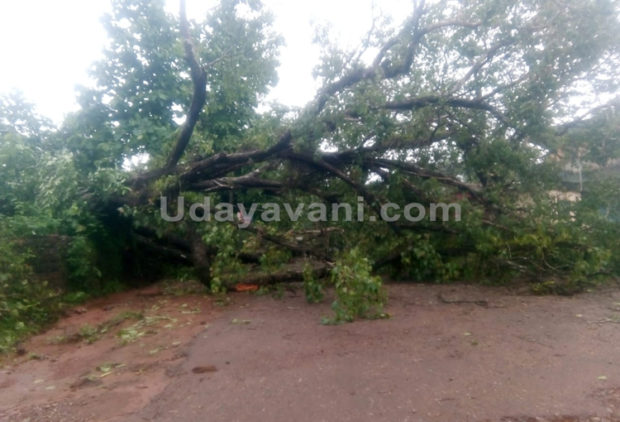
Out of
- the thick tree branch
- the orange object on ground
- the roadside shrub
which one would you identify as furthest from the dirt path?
the thick tree branch

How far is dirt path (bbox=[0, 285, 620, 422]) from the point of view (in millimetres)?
3357

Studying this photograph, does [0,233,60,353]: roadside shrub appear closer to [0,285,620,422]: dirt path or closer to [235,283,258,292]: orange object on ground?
[0,285,620,422]: dirt path

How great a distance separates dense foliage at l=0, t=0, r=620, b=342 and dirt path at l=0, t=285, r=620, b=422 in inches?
41.1

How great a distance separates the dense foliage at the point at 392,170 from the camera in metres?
6.62

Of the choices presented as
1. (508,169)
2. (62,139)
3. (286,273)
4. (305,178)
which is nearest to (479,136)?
(508,169)

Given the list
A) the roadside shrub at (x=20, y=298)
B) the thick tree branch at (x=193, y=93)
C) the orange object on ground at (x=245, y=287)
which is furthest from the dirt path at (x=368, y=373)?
the thick tree branch at (x=193, y=93)

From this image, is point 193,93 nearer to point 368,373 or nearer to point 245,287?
point 245,287

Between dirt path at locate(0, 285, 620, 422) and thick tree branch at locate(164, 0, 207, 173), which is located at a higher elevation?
thick tree branch at locate(164, 0, 207, 173)

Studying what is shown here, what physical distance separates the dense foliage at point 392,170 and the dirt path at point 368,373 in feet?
3.43

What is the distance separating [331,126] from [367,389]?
3991 millimetres

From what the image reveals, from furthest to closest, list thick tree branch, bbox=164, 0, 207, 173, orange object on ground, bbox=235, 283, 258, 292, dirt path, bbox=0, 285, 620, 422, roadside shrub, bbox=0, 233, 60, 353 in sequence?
orange object on ground, bbox=235, 283, 258, 292
thick tree branch, bbox=164, 0, 207, 173
roadside shrub, bbox=0, 233, 60, 353
dirt path, bbox=0, 285, 620, 422

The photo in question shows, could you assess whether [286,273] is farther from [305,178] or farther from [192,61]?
[192,61]

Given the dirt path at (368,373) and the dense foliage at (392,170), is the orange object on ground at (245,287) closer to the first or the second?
the dense foliage at (392,170)

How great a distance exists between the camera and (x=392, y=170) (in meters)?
7.39
